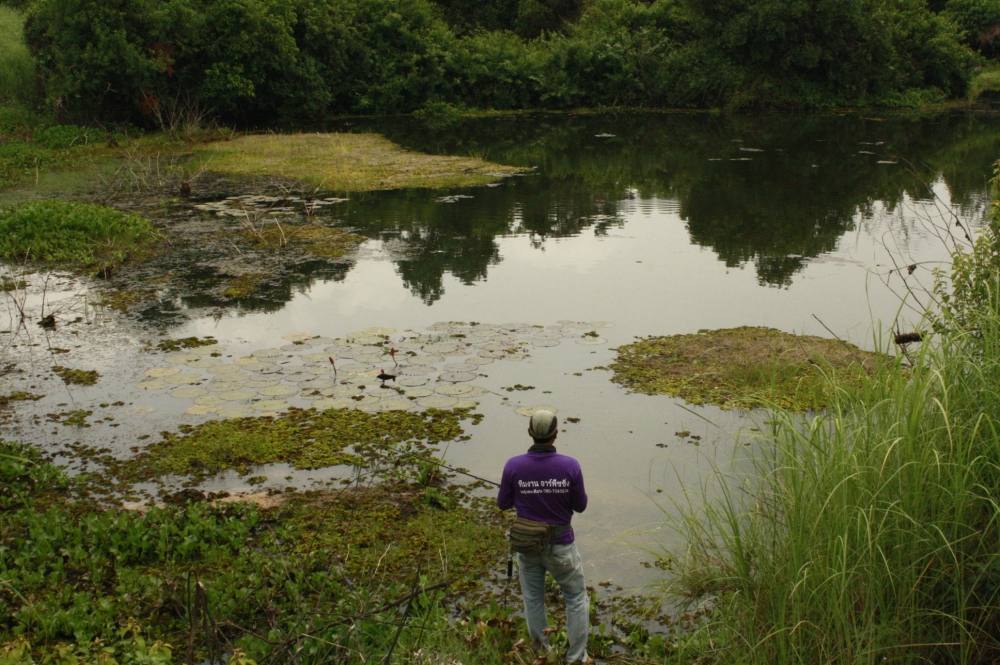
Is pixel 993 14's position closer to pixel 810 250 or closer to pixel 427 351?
pixel 810 250

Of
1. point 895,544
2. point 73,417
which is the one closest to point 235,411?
point 73,417

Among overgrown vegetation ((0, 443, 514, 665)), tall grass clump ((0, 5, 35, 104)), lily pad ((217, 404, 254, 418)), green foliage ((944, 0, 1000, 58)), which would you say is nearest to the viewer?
overgrown vegetation ((0, 443, 514, 665))

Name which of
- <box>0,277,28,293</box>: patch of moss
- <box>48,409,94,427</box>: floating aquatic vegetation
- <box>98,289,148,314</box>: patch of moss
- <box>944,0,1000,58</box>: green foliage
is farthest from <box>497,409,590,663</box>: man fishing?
<box>944,0,1000,58</box>: green foliage

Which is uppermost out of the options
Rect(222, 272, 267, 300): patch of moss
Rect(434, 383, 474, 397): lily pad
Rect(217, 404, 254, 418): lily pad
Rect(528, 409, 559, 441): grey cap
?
Rect(528, 409, 559, 441): grey cap

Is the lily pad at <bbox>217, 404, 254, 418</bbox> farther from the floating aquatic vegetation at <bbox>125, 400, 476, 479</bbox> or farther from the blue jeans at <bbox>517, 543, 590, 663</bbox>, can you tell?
the blue jeans at <bbox>517, 543, 590, 663</bbox>

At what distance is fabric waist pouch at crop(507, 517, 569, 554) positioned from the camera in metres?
5.80

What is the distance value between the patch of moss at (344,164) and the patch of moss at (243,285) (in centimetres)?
790

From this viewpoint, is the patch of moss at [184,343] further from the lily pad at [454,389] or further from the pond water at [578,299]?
the lily pad at [454,389]

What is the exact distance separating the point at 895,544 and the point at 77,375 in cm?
921

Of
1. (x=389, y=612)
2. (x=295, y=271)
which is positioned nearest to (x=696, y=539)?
(x=389, y=612)

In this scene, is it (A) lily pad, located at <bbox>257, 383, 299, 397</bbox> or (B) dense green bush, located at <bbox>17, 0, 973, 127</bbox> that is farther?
(B) dense green bush, located at <bbox>17, 0, 973, 127</bbox>

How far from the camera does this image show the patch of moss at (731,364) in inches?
420

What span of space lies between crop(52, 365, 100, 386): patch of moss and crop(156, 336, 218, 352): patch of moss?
1.02m

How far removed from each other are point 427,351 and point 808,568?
7.51 meters
